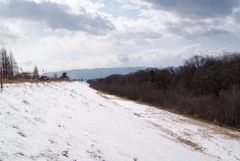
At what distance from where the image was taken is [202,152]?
922 centimetres

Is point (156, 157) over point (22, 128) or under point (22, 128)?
under

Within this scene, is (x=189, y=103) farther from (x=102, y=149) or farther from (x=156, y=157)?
(x=102, y=149)

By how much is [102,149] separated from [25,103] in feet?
16.0

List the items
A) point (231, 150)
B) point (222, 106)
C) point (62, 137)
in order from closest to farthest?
point (62, 137) < point (231, 150) < point (222, 106)

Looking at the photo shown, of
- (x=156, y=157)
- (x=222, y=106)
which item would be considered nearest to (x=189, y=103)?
(x=222, y=106)

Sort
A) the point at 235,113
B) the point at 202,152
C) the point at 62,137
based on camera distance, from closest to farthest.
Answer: the point at 62,137
the point at 202,152
the point at 235,113

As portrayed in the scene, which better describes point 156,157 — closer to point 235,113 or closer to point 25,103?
point 25,103

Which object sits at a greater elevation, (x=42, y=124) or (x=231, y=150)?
(x=42, y=124)

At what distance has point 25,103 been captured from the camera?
27.3 feet

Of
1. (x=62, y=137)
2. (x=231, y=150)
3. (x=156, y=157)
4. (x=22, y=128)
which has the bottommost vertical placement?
(x=231, y=150)

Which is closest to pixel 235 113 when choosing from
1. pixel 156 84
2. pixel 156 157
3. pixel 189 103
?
pixel 189 103

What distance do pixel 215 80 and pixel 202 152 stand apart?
77.1 feet

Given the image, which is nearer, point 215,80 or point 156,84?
point 215,80

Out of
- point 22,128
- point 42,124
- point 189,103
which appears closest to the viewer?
point 22,128
